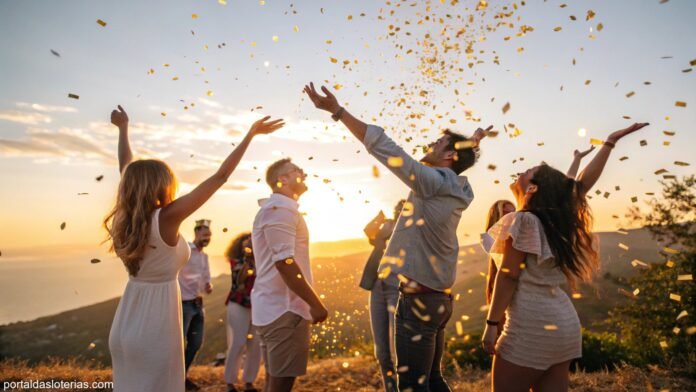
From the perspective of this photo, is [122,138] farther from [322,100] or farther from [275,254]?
[322,100]

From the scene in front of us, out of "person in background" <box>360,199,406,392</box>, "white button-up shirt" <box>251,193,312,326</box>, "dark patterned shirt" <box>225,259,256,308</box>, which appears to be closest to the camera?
"white button-up shirt" <box>251,193,312,326</box>

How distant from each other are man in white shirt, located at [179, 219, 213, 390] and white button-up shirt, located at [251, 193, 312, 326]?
181 inches

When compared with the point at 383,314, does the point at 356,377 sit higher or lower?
lower

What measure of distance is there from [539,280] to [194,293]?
6.69 meters

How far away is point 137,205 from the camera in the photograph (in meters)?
3.36

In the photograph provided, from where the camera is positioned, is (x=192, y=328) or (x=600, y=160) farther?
(x=192, y=328)

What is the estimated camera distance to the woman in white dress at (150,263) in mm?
3373

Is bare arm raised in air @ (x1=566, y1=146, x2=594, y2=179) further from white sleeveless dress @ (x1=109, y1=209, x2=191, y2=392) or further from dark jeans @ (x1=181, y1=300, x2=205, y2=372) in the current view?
dark jeans @ (x1=181, y1=300, x2=205, y2=372)

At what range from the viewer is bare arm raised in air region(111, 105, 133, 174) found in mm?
4484

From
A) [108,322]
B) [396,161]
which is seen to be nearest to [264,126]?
[396,161]

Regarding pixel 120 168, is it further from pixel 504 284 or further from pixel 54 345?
pixel 54 345

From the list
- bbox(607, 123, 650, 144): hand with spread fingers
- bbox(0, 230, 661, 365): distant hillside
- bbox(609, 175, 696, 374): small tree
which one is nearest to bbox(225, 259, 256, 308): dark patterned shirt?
bbox(607, 123, 650, 144): hand with spread fingers

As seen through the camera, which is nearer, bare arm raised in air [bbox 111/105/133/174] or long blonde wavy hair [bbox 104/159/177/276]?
long blonde wavy hair [bbox 104/159/177/276]

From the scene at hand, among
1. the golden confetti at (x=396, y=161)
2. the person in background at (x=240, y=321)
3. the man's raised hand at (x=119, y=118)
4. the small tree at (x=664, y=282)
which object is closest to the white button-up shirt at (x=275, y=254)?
the golden confetti at (x=396, y=161)
